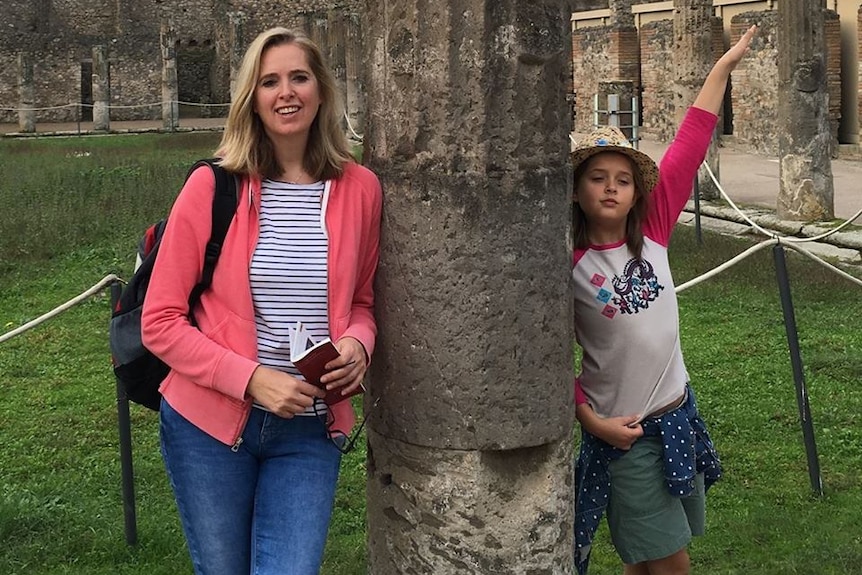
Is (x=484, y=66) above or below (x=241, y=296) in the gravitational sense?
above

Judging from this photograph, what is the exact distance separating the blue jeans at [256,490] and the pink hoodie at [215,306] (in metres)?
0.06

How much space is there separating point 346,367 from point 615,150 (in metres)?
1.02

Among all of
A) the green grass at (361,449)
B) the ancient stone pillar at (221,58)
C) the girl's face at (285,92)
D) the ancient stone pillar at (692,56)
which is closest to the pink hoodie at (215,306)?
the girl's face at (285,92)

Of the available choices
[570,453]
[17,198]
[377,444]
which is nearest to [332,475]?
[377,444]

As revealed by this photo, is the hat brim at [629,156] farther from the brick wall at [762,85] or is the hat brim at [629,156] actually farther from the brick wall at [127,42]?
the brick wall at [127,42]

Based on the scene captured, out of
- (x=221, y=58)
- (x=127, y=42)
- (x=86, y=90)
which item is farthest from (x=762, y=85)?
(x=86, y=90)

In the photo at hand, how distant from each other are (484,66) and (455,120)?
146mm

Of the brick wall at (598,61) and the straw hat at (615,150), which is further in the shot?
the brick wall at (598,61)

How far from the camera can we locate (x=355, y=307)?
3.05 metres

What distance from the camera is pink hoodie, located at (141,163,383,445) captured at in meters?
2.82

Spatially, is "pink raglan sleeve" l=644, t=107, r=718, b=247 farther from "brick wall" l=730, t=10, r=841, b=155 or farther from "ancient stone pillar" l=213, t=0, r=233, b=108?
"ancient stone pillar" l=213, t=0, r=233, b=108

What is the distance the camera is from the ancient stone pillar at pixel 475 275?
2.99 metres

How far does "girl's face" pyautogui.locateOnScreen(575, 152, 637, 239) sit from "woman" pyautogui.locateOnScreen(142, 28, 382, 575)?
659mm

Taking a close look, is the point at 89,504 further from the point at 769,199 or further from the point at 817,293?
the point at 769,199
